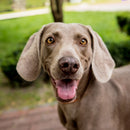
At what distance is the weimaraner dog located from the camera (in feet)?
6.75

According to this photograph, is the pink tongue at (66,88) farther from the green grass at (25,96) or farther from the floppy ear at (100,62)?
the green grass at (25,96)

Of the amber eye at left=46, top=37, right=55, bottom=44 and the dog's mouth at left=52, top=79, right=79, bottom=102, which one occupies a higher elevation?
the amber eye at left=46, top=37, right=55, bottom=44

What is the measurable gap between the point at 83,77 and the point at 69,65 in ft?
1.48

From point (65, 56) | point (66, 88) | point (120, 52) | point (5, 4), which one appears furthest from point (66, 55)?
point (5, 4)

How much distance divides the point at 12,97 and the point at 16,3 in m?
9.67

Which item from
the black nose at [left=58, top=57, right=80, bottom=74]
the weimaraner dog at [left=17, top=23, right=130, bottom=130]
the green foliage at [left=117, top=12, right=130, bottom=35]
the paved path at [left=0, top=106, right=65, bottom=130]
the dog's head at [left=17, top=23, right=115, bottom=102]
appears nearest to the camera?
the black nose at [left=58, top=57, right=80, bottom=74]

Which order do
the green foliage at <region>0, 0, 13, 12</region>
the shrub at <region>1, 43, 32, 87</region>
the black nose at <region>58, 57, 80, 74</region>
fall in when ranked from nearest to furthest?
the black nose at <region>58, 57, 80, 74</region>, the shrub at <region>1, 43, 32, 87</region>, the green foliage at <region>0, 0, 13, 12</region>

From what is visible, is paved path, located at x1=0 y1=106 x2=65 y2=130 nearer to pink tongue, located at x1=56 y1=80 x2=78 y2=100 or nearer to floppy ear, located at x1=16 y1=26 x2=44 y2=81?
floppy ear, located at x1=16 y1=26 x2=44 y2=81

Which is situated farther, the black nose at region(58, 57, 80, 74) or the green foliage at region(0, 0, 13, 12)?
the green foliage at region(0, 0, 13, 12)

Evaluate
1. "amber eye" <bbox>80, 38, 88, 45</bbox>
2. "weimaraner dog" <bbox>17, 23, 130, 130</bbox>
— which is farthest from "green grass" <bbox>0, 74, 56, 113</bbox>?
"amber eye" <bbox>80, 38, 88, 45</bbox>

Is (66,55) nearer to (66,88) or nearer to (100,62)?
(66,88)

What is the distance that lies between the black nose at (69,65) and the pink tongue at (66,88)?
0.19 meters

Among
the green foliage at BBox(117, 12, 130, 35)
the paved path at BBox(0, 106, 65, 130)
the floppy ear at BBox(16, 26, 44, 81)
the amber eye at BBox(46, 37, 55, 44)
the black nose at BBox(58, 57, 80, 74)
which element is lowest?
the green foliage at BBox(117, 12, 130, 35)

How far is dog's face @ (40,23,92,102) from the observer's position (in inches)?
74.7
